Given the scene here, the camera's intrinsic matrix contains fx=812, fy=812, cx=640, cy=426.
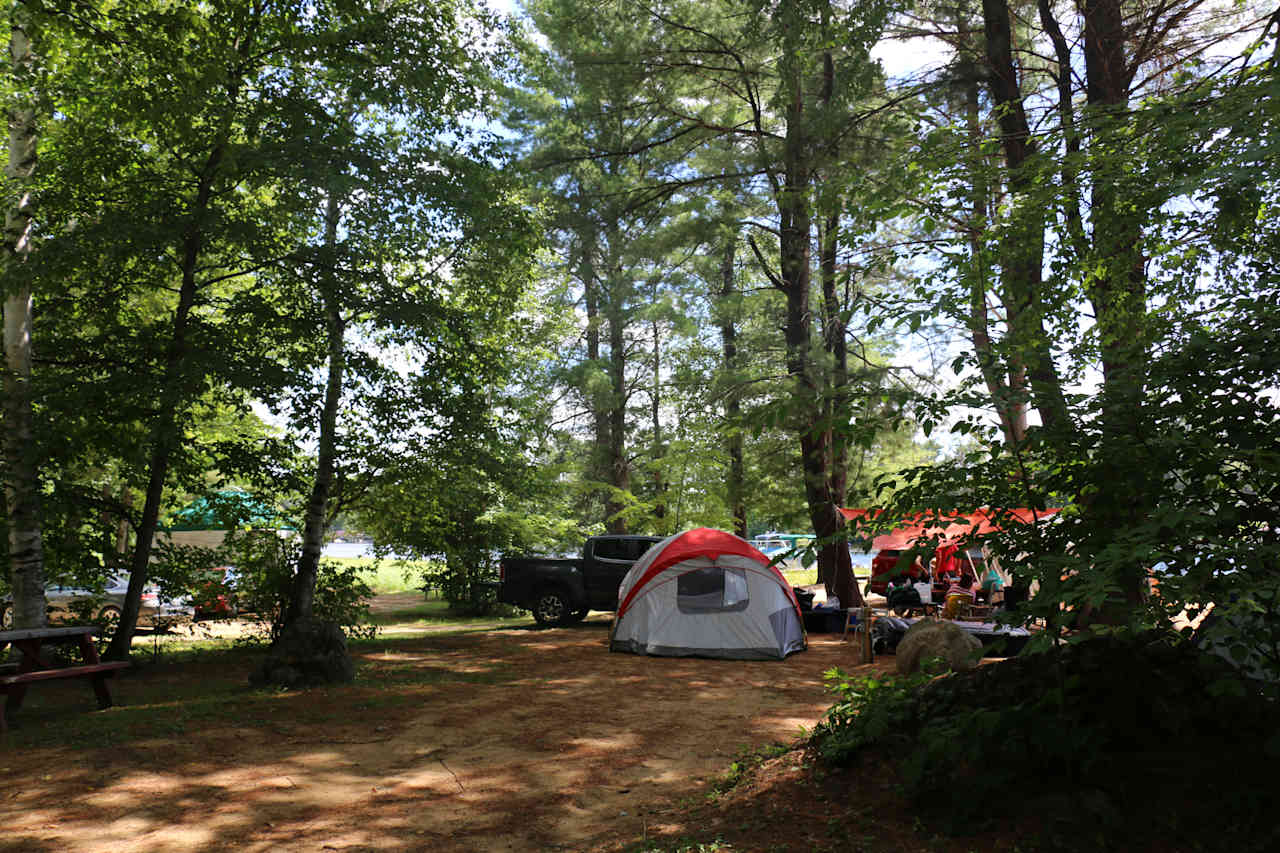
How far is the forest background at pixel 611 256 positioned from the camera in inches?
137

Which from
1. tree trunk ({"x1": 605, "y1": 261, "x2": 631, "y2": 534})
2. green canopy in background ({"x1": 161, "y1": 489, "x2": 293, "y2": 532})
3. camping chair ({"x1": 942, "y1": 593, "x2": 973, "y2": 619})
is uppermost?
tree trunk ({"x1": 605, "y1": 261, "x2": 631, "y2": 534})

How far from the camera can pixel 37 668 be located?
7316 mm

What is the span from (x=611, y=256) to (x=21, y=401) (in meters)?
8.59

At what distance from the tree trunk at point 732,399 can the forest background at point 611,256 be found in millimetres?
135

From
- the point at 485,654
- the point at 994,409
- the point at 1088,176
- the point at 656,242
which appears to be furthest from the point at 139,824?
the point at 656,242

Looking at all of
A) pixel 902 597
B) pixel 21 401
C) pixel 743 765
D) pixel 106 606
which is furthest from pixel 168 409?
pixel 902 597

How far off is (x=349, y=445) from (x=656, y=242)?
597cm

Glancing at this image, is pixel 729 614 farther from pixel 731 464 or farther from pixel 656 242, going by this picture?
pixel 731 464

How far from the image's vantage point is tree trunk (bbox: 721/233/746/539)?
1465 centimetres

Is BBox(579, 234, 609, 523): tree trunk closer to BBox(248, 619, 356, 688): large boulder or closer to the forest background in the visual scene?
the forest background

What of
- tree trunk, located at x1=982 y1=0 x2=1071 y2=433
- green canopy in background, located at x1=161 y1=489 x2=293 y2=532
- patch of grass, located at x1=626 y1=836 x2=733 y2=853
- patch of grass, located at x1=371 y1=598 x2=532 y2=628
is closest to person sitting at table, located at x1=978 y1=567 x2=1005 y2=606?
patch of grass, located at x1=371 y1=598 x2=532 y2=628

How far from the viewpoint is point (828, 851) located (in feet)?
11.7

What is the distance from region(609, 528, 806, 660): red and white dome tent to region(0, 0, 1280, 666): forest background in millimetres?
2301

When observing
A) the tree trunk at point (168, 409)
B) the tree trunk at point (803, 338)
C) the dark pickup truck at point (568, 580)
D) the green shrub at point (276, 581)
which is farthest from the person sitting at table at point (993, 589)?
the tree trunk at point (168, 409)
